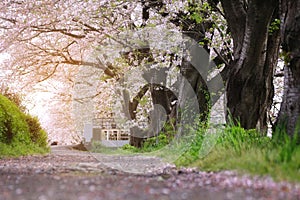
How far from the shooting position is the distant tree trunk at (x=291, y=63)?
16.2ft

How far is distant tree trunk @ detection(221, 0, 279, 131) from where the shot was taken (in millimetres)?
6938

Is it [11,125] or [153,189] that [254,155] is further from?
[11,125]

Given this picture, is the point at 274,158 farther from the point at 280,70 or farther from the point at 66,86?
the point at 66,86

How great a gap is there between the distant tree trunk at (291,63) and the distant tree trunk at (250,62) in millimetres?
1679

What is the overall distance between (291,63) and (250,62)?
2167 millimetres

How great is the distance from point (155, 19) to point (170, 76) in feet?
10.1

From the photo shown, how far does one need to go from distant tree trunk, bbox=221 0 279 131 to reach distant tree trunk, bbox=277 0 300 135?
1.68 metres

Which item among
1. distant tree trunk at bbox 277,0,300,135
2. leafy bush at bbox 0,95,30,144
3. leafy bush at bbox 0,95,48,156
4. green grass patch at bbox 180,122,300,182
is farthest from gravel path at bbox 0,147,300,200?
leafy bush at bbox 0,95,30,144

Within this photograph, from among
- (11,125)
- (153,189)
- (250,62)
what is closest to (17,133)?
(11,125)

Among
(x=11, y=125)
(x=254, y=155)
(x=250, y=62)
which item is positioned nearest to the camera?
(x=254, y=155)

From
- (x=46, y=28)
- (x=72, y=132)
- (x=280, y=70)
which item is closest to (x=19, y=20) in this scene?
(x=46, y=28)

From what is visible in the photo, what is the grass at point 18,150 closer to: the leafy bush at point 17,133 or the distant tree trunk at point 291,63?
the leafy bush at point 17,133

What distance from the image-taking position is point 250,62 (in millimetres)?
7176

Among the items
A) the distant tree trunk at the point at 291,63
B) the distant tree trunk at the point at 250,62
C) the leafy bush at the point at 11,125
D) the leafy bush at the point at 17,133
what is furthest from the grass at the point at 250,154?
the leafy bush at the point at 11,125
